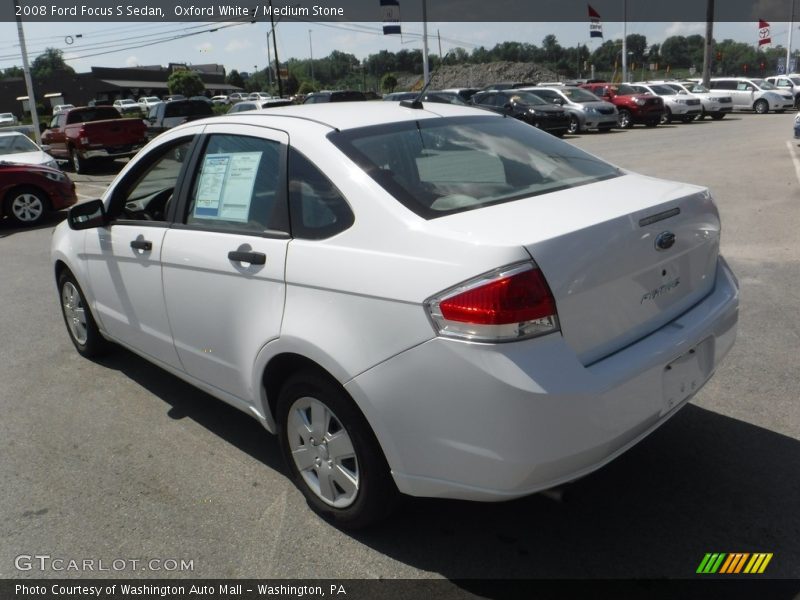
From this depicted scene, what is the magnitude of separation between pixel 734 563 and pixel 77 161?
20586 millimetres

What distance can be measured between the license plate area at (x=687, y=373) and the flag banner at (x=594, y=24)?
157 feet

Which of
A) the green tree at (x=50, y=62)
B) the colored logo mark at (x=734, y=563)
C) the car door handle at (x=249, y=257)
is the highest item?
the green tree at (x=50, y=62)

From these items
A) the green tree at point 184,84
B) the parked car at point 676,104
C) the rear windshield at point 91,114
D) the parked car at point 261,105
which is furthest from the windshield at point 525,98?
the green tree at point 184,84

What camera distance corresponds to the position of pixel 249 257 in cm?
317

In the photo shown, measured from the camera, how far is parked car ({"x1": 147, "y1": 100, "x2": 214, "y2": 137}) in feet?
74.3

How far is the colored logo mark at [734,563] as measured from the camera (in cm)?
271

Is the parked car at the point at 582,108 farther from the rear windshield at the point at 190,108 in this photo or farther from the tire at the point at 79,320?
the tire at the point at 79,320

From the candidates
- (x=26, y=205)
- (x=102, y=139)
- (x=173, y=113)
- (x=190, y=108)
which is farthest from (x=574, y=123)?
(x=26, y=205)

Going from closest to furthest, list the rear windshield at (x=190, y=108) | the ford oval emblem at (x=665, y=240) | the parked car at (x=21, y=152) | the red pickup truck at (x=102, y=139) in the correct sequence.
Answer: the ford oval emblem at (x=665, y=240), the parked car at (x=21, y=152), the red pickup truck at (x=102, y=139), the rear windshield at (x=190, y=108)

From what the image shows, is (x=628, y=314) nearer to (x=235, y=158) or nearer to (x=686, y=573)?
(x=686, y=573)

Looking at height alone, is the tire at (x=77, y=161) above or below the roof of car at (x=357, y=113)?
below

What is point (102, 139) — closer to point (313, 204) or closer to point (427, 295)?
point (313, 204)

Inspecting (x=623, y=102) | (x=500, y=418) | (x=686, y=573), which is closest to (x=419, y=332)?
(x=500, y=418)
